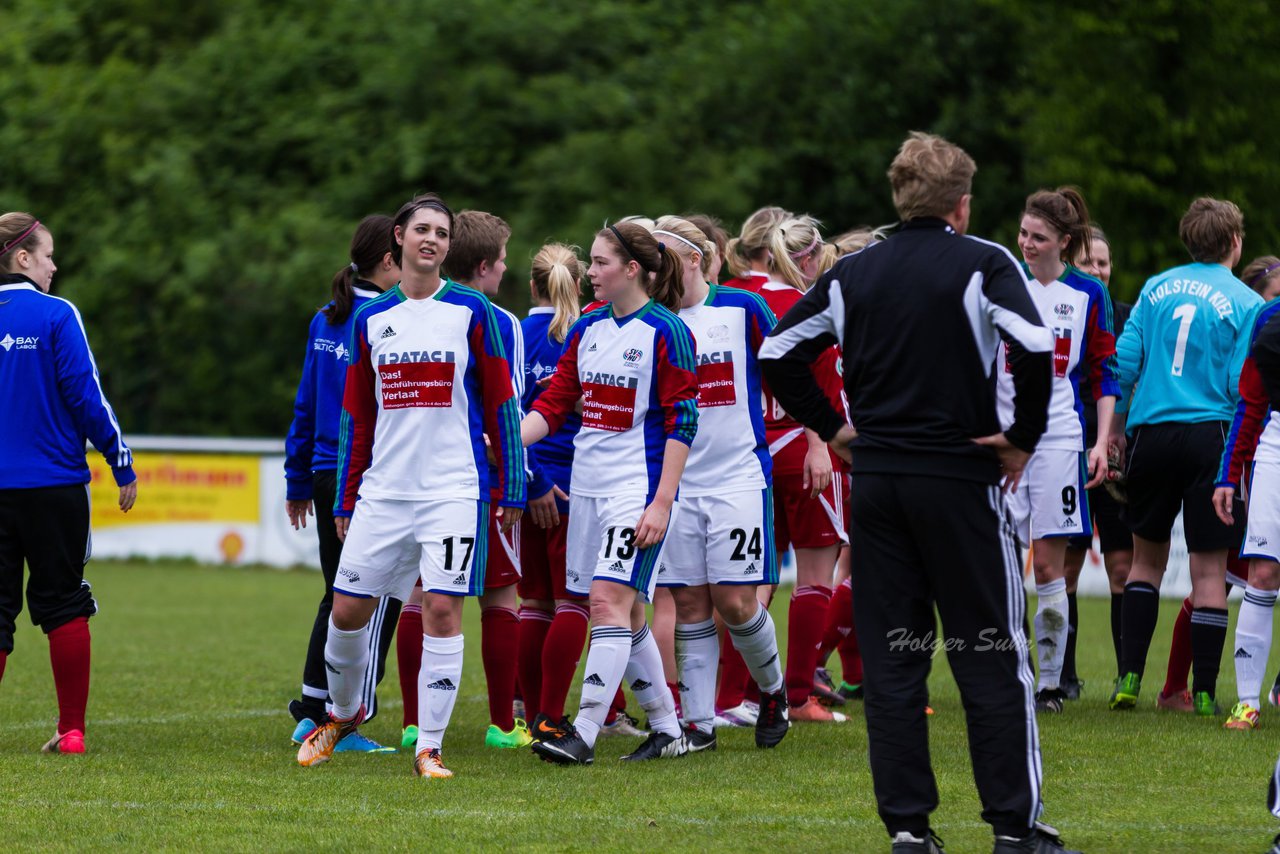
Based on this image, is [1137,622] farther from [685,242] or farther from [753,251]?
[685,242]

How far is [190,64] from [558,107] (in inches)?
229

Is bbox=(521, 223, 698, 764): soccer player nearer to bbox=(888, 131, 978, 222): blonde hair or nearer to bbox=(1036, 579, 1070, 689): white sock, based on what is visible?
bbox=(888, 131, 978, 222): blonde hair

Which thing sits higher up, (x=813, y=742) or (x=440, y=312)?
(x=440, y=312)

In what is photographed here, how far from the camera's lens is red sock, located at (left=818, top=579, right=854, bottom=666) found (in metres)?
8.47

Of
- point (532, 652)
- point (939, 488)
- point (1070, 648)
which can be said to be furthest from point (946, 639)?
point (1070, 648)

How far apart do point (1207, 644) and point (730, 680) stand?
7.31 feet

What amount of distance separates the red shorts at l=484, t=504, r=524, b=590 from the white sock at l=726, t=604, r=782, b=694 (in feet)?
2.99

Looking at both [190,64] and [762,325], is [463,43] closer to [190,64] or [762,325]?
[190,64]

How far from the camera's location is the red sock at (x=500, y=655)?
6953mm

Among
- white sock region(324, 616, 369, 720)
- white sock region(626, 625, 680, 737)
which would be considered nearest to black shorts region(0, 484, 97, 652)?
white sock region(324, 616, 369, 720)

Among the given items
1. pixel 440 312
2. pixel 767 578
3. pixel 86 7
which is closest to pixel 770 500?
pixel 767 578

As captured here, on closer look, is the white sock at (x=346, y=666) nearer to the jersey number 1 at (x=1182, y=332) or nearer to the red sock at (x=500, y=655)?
the red sock at (x=500, y=655)

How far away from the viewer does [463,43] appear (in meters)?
24.7

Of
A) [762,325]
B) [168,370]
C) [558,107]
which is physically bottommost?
[168,370]
